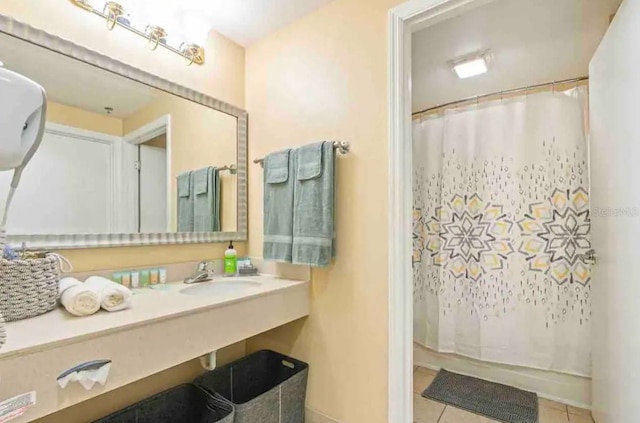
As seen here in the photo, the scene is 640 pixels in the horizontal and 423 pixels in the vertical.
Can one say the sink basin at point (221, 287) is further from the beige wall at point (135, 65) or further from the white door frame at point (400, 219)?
the white door frame at point (400, 219)

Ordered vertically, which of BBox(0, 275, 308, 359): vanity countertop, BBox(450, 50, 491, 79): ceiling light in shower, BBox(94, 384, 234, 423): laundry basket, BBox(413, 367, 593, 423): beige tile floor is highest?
BBox(450, 50, 491, 79): ceiling light in shower

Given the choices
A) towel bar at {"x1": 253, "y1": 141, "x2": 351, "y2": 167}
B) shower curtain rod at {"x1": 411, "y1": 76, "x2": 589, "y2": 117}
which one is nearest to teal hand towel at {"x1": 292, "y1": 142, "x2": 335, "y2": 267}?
towel bar at {"x1": 253, "y1": 141, "x2": 351, "y2": 167}

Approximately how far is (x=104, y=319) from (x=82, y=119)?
92cm

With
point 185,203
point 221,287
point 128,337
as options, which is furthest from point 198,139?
point 128,337

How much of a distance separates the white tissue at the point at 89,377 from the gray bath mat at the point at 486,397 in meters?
1.86

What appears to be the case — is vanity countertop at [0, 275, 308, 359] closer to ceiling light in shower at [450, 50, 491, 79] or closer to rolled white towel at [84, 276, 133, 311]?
rolled white towel at [84, 276, 133, 311]

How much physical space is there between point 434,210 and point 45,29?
2433 millimetres

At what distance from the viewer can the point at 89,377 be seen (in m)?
0.90

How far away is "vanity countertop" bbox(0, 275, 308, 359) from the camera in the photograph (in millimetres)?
837

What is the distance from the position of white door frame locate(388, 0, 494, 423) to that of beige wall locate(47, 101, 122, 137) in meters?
1.31

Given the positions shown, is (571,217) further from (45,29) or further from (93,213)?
(45,29)

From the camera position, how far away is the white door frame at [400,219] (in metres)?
1.40

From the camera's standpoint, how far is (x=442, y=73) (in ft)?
6.99

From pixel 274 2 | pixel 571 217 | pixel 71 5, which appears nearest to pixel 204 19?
pixel 274 2
